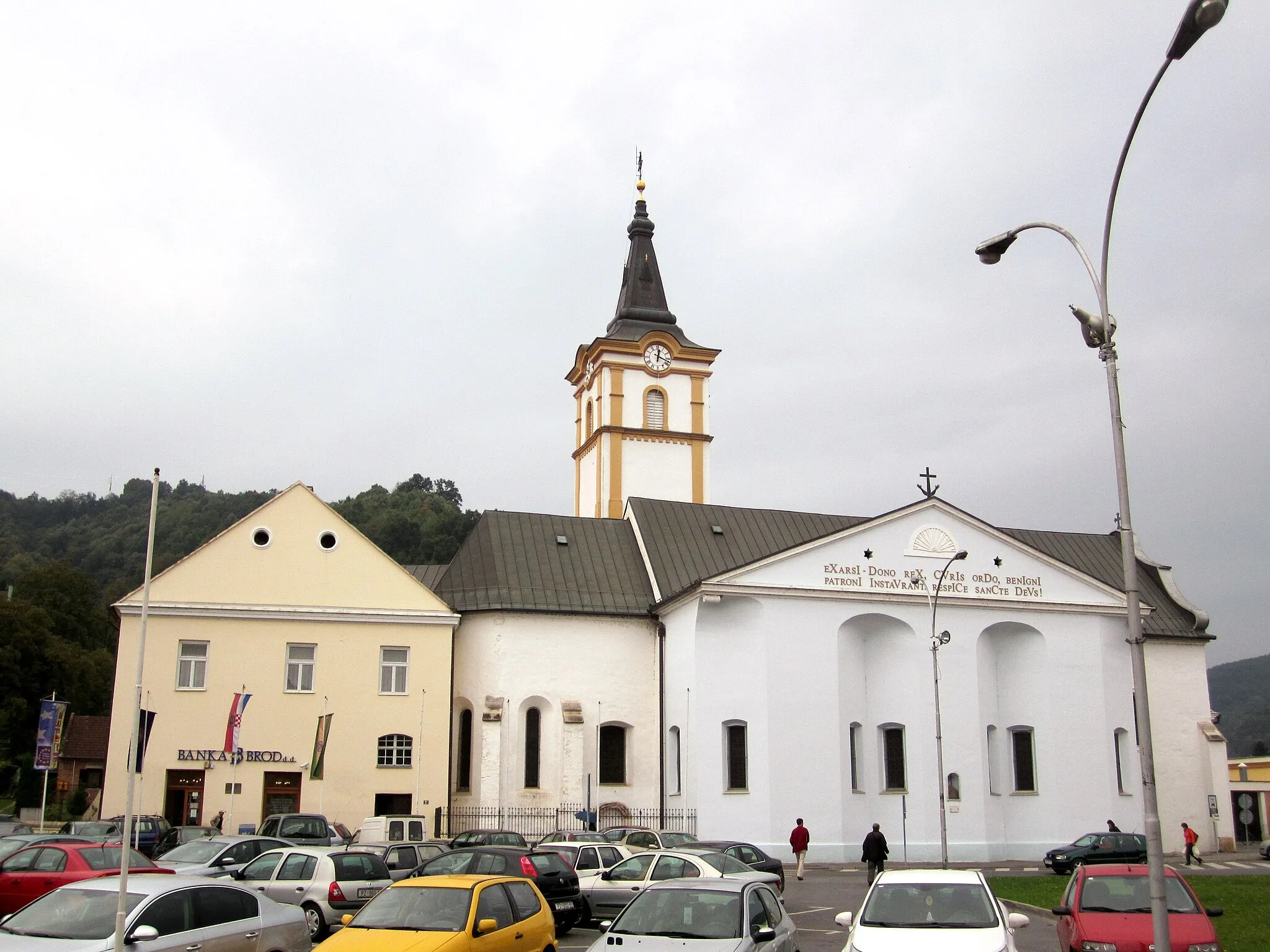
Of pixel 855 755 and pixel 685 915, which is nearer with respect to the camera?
pixel 685 915

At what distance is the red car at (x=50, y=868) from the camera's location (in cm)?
1875

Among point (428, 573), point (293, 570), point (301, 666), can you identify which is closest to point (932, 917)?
point (301, 666)

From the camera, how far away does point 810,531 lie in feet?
155

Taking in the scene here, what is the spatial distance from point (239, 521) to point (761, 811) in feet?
60.8

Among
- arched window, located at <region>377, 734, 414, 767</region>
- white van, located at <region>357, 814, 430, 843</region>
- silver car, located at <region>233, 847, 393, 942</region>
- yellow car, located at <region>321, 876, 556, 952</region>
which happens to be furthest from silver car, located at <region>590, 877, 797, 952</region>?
arched window, located at <region>377, 734, 414, 767</region>

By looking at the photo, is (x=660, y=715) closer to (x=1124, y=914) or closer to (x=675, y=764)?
(x=675, y=764)

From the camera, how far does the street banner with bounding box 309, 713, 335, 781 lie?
3572cm

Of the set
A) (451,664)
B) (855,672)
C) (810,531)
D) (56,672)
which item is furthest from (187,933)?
(56,672)

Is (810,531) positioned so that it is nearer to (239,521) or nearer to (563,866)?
(239,521)

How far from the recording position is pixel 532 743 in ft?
132

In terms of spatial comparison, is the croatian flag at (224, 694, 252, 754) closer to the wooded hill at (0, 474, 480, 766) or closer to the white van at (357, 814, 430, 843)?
the white van at (357, 814, 430, 843)

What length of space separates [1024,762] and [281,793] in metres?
24.4

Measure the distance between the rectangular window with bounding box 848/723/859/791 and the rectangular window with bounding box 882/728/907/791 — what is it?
93cm

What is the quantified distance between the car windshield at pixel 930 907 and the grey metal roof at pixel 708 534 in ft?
89.1
